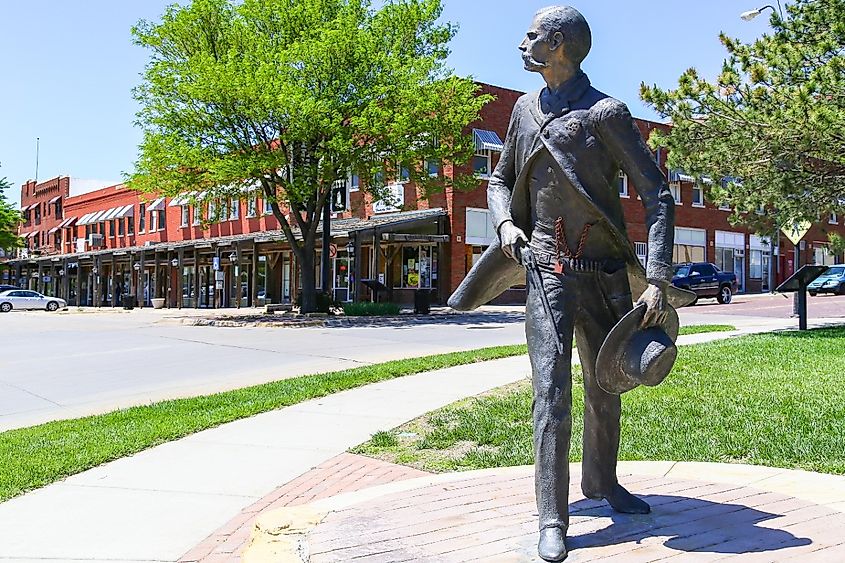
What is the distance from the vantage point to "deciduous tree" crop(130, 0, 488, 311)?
24.8 m

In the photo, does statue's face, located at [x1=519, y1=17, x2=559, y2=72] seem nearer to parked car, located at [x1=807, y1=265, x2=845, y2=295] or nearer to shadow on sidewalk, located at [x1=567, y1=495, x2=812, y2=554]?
shadow on sidewalk, located at [x1=567, y1=495, x2=812, y2=554]

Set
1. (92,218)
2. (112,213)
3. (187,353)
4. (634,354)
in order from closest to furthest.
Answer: (634,354)
(187,353)
(112,213)
(92,218)

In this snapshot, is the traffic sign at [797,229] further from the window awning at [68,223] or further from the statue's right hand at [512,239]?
the window awning at [68,223]

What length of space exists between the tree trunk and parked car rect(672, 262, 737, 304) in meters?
14.6

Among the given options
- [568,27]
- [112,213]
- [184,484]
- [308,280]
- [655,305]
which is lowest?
[184,484]


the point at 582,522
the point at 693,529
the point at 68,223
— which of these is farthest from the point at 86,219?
the point at 693,529

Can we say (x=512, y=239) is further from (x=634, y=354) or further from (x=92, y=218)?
(x=92, y=218)

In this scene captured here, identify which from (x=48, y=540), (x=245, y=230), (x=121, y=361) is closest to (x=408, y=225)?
(x=245, y=230)

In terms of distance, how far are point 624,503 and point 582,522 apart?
0.30 m

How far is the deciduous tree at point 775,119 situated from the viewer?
1378 centimetres

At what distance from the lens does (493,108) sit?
35812 millimetres

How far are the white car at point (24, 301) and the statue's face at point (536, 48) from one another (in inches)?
1951

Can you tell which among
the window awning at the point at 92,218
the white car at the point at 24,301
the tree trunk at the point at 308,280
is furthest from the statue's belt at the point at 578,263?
the window awning at the point at 92,218

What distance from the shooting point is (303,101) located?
952 inches
